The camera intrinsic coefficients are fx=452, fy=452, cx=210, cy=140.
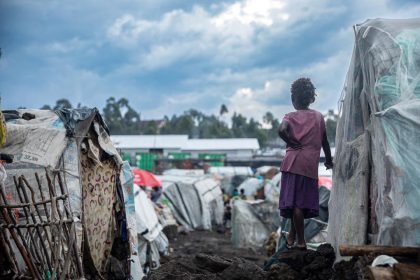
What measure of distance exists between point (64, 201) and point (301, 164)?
7.47ft

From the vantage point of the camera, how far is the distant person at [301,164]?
4.30 m

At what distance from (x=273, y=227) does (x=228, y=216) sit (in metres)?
8.28

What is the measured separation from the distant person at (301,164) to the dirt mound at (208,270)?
1.89 feet

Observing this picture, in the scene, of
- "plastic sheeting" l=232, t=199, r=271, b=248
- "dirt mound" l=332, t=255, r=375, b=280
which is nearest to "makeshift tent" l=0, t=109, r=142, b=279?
"dirt mound" l=332, t=255, r=375, b=280

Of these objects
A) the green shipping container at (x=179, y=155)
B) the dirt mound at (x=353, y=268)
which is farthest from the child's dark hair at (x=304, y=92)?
the green shipping container at (x=179, y=155)

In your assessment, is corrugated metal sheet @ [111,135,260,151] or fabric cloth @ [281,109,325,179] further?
corrugated metal sheet @ [111,135,260,151]

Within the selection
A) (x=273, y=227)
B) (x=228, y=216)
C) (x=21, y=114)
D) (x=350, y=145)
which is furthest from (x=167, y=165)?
(x=350, y=145)

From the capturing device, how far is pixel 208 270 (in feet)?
15.2

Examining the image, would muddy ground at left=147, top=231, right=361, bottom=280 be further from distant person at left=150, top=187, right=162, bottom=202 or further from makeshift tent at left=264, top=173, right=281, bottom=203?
distant person at left=150, top=187, right=162, bottom=202

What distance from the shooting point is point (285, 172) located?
4.41 m

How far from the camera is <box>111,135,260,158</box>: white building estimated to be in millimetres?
45562

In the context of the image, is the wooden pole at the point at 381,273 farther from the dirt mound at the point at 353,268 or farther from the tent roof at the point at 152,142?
the tent roof at the point at 152,142

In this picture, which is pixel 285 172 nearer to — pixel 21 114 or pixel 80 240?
pixel 80 240

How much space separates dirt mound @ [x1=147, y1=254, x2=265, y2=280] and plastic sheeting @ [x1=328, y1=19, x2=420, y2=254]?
88 cm
